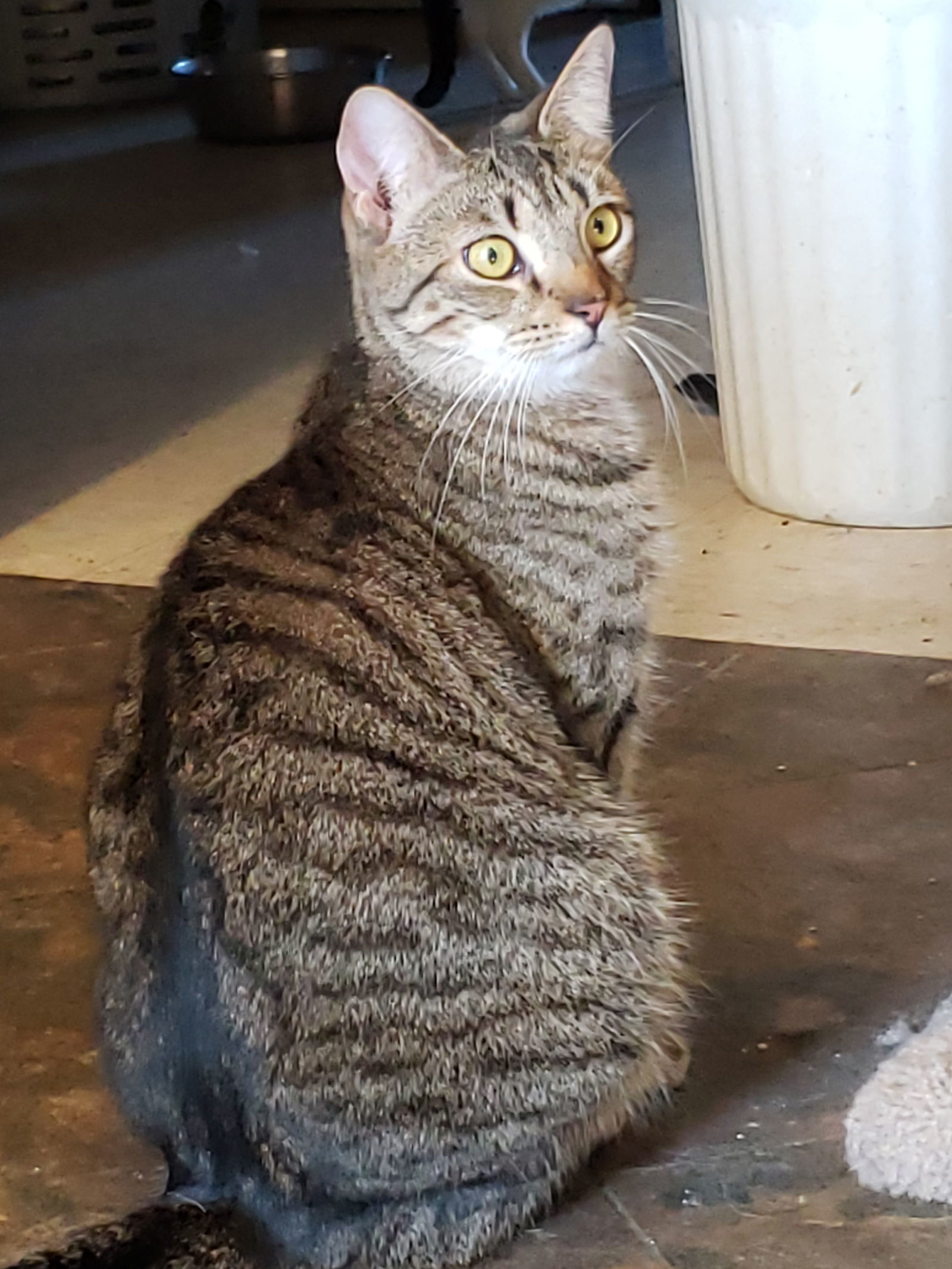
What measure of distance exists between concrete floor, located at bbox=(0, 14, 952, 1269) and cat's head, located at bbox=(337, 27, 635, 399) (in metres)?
0.37

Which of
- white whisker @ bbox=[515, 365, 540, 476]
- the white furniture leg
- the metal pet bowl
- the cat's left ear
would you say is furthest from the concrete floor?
the white furniture leg

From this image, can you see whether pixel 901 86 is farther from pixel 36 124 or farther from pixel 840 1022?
pixel 36 124

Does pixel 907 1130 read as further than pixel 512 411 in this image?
No

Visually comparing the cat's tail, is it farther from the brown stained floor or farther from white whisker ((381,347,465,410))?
white whisker ((381,347,465,410))

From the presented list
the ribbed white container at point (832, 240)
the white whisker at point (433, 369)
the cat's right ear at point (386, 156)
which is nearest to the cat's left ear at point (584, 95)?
the cat's right ear at point (386, 156)

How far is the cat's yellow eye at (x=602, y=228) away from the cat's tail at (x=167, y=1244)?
2.87 feet

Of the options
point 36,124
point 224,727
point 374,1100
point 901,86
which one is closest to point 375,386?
point 224,727

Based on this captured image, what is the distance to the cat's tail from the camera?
3.70 feet

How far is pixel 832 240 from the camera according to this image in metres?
2.26

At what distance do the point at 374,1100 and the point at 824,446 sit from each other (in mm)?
1504

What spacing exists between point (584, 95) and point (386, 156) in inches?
8.7

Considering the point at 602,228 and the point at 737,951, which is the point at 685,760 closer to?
the point at 737,951

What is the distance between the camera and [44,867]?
183 cm

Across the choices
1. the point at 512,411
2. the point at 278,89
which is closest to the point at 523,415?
the point at 512,411
